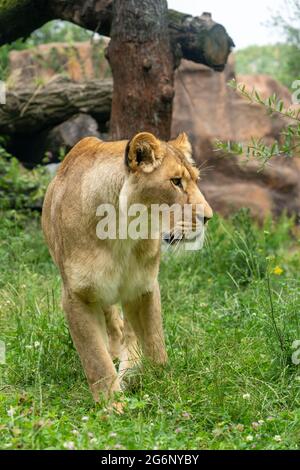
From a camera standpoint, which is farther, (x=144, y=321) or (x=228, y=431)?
(x=144, y=321)

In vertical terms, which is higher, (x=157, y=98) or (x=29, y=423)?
(x=157, y=98)

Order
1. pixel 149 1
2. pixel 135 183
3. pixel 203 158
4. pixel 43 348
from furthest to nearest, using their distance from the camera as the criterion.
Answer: pixel 203 158, pixel 149 1, pixel 43 348, pixel 135 183

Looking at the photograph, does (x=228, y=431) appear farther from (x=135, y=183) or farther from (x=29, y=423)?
(x=135, y=183)

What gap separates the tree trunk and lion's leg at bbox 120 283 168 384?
216cm

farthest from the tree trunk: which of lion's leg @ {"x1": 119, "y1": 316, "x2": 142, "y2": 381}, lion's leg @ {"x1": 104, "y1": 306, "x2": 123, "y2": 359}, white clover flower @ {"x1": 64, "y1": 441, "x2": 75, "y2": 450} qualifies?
white clover flower @ {"x1": 64, "y1": 441, "x2": 75, "y2": 450}

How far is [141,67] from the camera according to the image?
6.59 m

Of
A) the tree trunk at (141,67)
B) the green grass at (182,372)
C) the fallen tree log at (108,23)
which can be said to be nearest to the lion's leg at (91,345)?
the green grass at (182,372)

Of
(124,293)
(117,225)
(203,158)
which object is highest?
(117,225)

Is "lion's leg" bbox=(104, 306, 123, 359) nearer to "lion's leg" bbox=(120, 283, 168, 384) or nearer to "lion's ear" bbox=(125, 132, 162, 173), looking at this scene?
"lion's leg" bbox=(120, 283, 168, 384)

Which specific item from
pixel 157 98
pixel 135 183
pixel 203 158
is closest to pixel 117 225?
pixel 135 183

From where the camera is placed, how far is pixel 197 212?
436 centimetres

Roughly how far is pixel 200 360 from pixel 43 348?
2.92 feet

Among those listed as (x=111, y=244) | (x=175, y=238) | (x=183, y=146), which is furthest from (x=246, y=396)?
(x=183, y=146)

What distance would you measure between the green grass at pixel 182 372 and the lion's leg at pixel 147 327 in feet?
0.38
